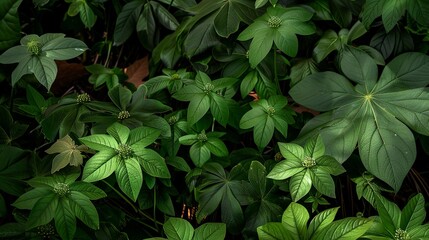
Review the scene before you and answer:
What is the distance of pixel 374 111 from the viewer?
1474 mm

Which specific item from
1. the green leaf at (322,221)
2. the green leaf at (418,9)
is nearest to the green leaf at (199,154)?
the green leaf at (322,221)

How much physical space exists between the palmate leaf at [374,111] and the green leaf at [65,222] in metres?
0.63

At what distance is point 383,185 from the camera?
148cm

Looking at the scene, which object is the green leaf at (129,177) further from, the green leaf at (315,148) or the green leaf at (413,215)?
the green leaf at (413,215)

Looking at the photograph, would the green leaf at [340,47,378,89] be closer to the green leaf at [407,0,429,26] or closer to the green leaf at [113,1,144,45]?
the green leaf at [407,0,429,26]

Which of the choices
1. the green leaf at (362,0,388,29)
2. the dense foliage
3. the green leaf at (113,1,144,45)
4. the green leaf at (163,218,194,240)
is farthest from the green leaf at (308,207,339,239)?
the green leaf at (113,1,144,45)

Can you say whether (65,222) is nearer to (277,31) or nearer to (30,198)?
(30,198)

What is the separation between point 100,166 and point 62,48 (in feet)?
1.44

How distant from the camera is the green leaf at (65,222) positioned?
1.29m

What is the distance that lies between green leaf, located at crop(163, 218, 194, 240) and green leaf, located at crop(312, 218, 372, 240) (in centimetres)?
27

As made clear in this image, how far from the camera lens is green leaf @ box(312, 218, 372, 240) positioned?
1183mm

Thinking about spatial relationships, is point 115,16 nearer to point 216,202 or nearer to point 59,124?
point 59,124

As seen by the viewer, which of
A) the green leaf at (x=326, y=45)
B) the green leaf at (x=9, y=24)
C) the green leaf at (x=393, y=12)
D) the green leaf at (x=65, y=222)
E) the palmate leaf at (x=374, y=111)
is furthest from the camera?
the green leaf at (x=9, y=24)

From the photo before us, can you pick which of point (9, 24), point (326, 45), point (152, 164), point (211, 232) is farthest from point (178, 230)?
point (9, 24)
